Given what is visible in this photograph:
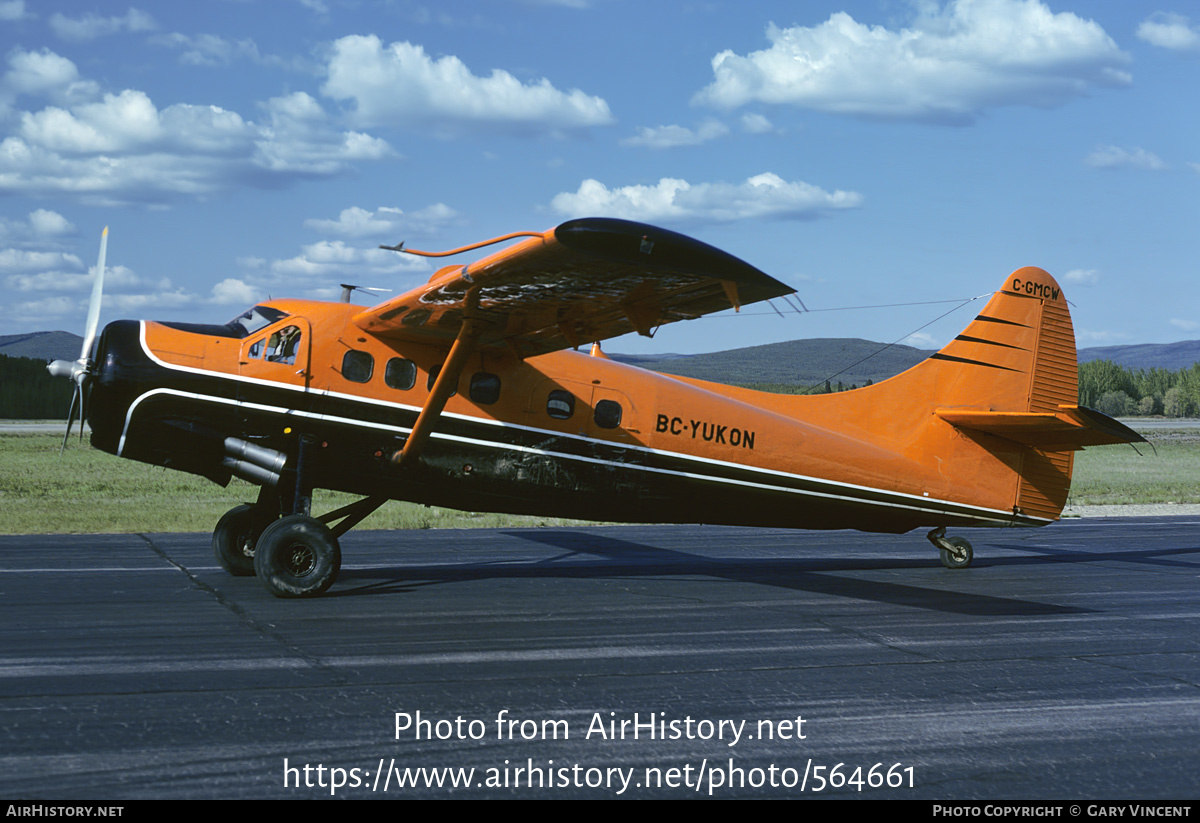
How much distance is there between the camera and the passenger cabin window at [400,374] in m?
11.1

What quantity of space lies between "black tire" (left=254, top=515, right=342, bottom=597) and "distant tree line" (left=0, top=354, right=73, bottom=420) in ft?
250

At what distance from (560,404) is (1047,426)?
6629mm

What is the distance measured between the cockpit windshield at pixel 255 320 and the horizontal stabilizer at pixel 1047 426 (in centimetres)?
894

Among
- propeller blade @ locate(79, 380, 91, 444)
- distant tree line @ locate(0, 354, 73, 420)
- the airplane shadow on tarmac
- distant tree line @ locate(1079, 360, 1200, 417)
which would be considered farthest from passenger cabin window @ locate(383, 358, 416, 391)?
distant tree line @ locate(1079, 360, 1200, 417)

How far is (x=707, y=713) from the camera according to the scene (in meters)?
6.55

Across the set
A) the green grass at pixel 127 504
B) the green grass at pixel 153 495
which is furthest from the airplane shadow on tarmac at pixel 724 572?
the green grass at pixel 153 495

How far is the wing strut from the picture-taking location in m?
10.2

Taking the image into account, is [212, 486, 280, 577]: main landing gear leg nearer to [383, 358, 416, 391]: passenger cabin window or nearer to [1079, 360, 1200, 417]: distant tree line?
[383, 358, 416, 391]: passenger cabin window

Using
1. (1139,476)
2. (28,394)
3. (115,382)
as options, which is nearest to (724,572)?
(115,382)

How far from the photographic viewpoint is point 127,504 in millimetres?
23016

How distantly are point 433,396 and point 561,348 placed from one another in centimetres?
163

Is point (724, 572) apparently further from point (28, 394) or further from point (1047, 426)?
point (28, 394)
